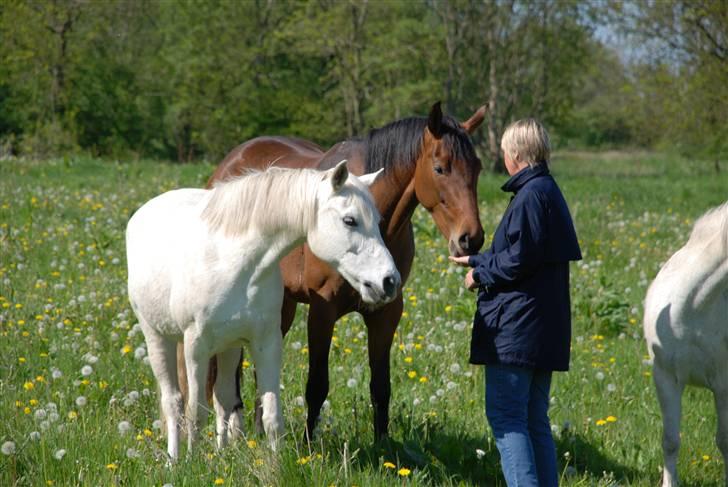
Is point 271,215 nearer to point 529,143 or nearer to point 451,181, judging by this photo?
point 451,181

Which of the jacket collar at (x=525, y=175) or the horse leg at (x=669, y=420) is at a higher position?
the jacket collar at (x=525, y=175)

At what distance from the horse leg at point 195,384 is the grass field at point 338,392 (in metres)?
0.14

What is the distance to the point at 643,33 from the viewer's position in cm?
2630

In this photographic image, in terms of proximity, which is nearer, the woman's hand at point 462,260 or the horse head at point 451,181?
the woman's hand at point 462,260

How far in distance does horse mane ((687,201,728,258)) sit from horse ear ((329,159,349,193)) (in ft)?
7.71

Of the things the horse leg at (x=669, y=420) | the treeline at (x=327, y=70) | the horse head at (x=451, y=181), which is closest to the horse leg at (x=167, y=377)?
the horse head at (x=451, y=181)

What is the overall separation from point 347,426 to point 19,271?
200 inches

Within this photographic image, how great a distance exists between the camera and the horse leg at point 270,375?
178 inches

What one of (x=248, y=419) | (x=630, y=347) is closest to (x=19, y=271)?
(x=248, y=419)

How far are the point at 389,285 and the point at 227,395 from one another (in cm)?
141

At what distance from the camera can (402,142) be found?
5.26m

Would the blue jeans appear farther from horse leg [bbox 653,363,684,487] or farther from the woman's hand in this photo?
horse leg [bbox 653,363,684,487]

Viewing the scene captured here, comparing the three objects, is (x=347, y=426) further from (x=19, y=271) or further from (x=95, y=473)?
(x=19, y=271)

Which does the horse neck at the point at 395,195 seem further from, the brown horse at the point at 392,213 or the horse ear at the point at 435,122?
the horse ear at the point at 435,122
